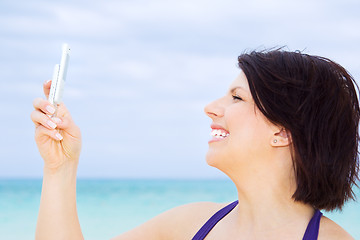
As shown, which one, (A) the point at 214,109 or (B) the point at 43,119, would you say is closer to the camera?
(B) the point at 43,119

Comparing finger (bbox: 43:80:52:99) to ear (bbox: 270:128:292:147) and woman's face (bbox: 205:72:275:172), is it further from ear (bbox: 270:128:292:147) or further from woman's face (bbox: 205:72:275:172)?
ear (bbox: 270:128:292:147)

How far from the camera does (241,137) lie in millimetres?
2195

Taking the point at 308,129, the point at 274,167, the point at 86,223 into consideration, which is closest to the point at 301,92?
the point at 308,129

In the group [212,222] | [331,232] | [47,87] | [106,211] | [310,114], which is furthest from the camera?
[106,211]

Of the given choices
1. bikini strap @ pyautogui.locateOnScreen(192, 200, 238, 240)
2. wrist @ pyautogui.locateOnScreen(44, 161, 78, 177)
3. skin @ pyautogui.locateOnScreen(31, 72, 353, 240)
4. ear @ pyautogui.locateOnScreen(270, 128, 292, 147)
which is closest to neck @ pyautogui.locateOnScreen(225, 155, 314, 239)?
skin @ pyautogui.locateOnScreen(31, 72, 353, 240)

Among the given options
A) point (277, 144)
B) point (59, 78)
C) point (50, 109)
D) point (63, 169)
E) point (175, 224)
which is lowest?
point (175, 224)

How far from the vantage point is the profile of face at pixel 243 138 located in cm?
220

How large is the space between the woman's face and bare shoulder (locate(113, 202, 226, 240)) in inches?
14.2

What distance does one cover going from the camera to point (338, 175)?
87.4 inches

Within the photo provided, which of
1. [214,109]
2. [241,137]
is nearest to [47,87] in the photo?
[214,109]

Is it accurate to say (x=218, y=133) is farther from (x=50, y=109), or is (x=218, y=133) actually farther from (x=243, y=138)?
(x=50, y=109)

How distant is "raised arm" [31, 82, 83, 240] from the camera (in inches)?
90.7

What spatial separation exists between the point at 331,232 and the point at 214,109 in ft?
2.23

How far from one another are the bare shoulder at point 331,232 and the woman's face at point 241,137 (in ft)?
1.17
